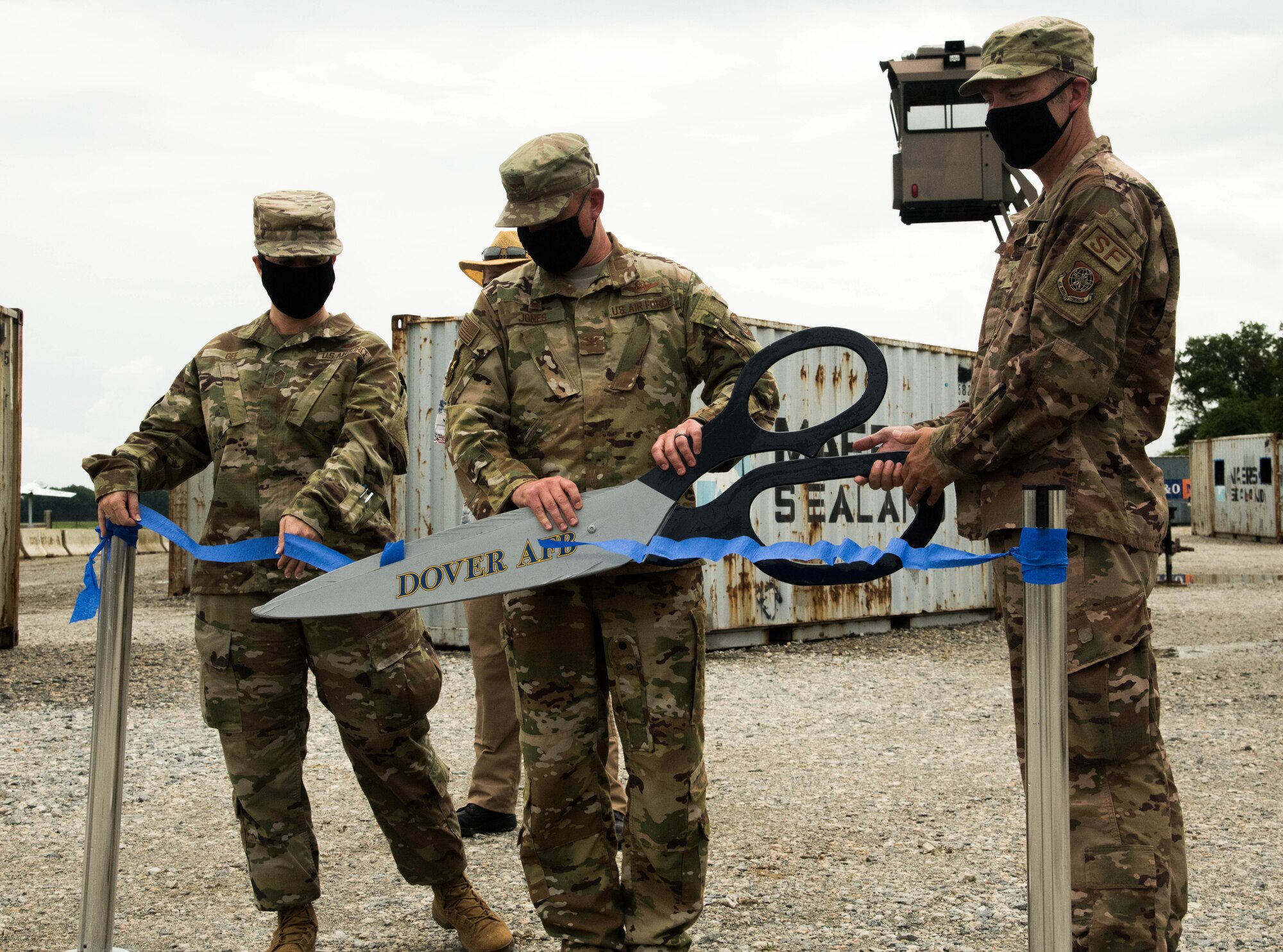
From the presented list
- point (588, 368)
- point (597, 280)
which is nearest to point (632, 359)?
point (588, 368)

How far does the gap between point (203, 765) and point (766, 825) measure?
2.80 m

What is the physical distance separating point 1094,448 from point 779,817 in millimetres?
2664

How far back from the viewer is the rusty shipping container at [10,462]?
920 centimetres

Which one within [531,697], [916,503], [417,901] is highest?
[916,503]

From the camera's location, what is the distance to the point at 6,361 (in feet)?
30.3

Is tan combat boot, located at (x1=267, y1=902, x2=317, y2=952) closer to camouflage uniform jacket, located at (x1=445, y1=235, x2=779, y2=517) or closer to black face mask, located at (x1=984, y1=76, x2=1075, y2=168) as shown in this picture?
camouflage uniform jacket, located at (x1=445, y1=235, x2=779, y2=517)

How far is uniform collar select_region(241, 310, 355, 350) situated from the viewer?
326 cm

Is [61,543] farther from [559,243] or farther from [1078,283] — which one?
[1078,283]

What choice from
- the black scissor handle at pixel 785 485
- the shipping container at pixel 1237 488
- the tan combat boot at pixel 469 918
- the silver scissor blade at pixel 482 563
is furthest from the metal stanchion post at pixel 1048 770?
the shipping container at pixel 1237 488

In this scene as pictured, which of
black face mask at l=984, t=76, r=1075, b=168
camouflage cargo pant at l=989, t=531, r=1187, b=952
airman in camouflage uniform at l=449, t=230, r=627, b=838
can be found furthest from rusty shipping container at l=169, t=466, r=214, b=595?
camouflage cargo pant at l=989, t=531, r=1187, b=952

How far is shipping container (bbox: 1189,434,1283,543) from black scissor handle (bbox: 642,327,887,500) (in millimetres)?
27792

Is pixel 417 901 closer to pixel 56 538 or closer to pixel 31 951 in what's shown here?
pixel 31 951

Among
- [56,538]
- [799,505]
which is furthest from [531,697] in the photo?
[56,538]

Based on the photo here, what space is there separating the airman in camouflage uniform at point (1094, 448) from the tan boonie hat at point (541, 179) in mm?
964
